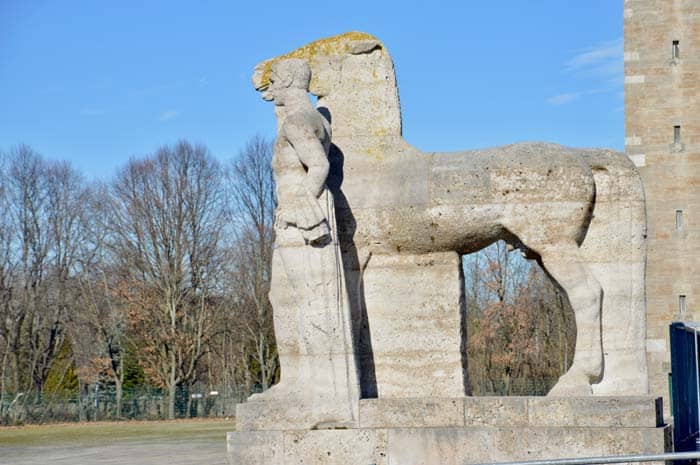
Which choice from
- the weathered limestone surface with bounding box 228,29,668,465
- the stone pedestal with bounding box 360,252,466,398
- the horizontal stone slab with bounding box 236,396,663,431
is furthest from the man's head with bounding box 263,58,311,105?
the horizontal stone slab with bounding box 236,396,663,431

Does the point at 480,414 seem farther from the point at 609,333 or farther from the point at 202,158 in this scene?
the point at 202,158

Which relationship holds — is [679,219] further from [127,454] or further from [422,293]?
[422,293]

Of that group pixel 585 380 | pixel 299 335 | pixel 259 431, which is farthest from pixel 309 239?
pixel 585 380

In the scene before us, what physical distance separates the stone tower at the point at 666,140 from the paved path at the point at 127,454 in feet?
46.4

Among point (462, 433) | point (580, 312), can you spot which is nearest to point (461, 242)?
point (580, 312)

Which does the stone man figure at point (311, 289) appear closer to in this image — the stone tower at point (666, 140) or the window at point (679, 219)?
the stone tower at point (666, 140)

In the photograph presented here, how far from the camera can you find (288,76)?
10.2 metres

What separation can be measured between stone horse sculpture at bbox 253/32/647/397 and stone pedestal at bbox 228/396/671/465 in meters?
0.36

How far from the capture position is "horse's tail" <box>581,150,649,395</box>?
9477mm

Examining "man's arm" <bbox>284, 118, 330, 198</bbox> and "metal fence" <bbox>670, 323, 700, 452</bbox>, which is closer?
"man's arm" <bbox>284, 118, 330, 198</bbox>

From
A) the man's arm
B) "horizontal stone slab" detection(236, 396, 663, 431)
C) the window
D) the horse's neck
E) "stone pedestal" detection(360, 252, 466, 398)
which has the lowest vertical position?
"horizontal stone slab" detection(236, 396, 663, 431)

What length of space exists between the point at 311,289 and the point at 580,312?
7.41 ft

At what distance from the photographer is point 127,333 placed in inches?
1956

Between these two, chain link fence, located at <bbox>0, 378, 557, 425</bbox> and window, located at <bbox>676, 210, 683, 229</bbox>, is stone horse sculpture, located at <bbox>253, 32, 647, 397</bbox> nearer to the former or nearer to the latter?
window, located at <bbox>676, 210, 683, 229</bbox>
